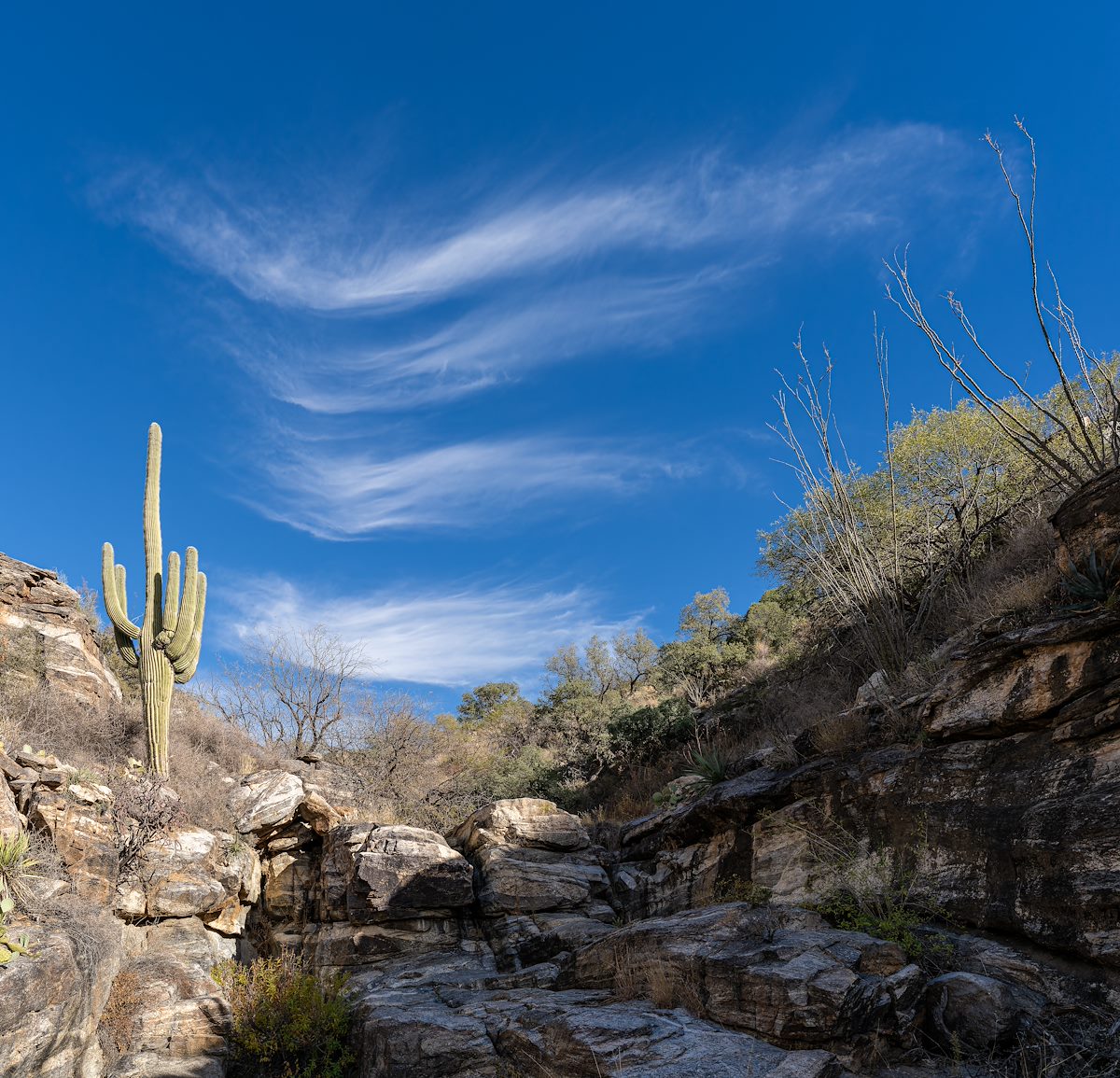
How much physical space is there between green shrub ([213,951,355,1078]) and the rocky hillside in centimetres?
32

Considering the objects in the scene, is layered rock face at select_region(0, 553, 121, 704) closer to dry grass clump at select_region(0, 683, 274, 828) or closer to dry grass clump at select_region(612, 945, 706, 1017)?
dry grass clump at select_region(0, 683, 274, 828)

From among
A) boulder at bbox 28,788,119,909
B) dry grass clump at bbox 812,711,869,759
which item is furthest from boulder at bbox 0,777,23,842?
dry grass clump at bbox 812,711,869,759

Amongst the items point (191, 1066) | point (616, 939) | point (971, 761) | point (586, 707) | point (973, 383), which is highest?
point (973, 383)

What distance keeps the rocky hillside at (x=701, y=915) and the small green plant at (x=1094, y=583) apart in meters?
0.17

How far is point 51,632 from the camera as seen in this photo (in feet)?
53.1

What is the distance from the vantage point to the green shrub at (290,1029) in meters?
8.39

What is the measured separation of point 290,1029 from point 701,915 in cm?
527

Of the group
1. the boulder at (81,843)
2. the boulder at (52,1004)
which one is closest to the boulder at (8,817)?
the boulder at (81,843)

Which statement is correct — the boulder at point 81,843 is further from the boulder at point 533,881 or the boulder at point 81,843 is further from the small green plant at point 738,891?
the small green plant at point 738,891

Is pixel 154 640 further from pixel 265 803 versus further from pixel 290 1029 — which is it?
pixel 290 1029

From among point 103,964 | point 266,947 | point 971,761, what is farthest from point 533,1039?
point 266,947

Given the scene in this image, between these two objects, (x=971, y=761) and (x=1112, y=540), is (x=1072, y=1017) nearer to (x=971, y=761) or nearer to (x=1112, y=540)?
(x=971, y=761)

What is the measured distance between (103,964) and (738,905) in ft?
25.5

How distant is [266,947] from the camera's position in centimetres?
1185
